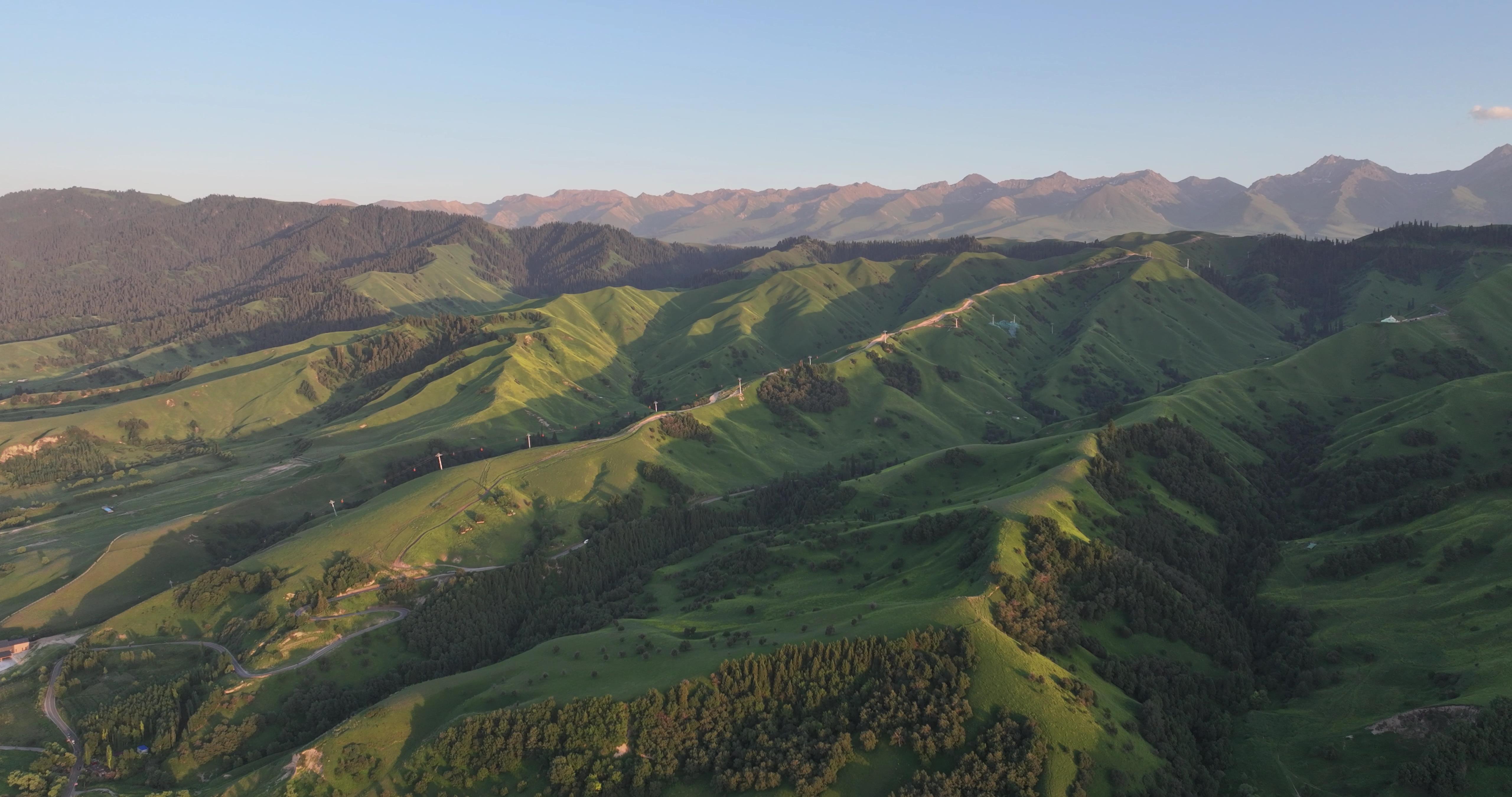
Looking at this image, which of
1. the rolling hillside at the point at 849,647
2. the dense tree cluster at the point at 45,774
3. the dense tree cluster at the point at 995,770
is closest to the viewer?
the dense tree cluster at the point at 995,770

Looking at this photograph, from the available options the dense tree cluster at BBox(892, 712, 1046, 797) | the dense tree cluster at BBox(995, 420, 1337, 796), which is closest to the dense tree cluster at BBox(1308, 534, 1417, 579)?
the dense tree cluster at BBox(995, 420, 1337, 796)

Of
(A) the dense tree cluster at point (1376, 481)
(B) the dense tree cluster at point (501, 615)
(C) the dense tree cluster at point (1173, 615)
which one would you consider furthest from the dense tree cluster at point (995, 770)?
(A) the dense tree cluster at point (1376, 481)

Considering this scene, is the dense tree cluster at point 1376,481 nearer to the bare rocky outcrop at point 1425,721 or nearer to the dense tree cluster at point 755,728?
the bare rocky outcrop at point 1425,721

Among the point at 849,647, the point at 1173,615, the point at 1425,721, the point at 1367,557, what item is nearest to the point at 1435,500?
the point at 1367,557

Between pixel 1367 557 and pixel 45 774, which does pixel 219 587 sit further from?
pixel 1367 557

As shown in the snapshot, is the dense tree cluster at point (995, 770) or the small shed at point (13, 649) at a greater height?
the small shed at point (13, 649)

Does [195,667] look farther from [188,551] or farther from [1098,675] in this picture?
[1098,675]

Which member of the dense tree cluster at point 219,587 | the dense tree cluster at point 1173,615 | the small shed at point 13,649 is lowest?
the dense tree cluster at point 1173,615
